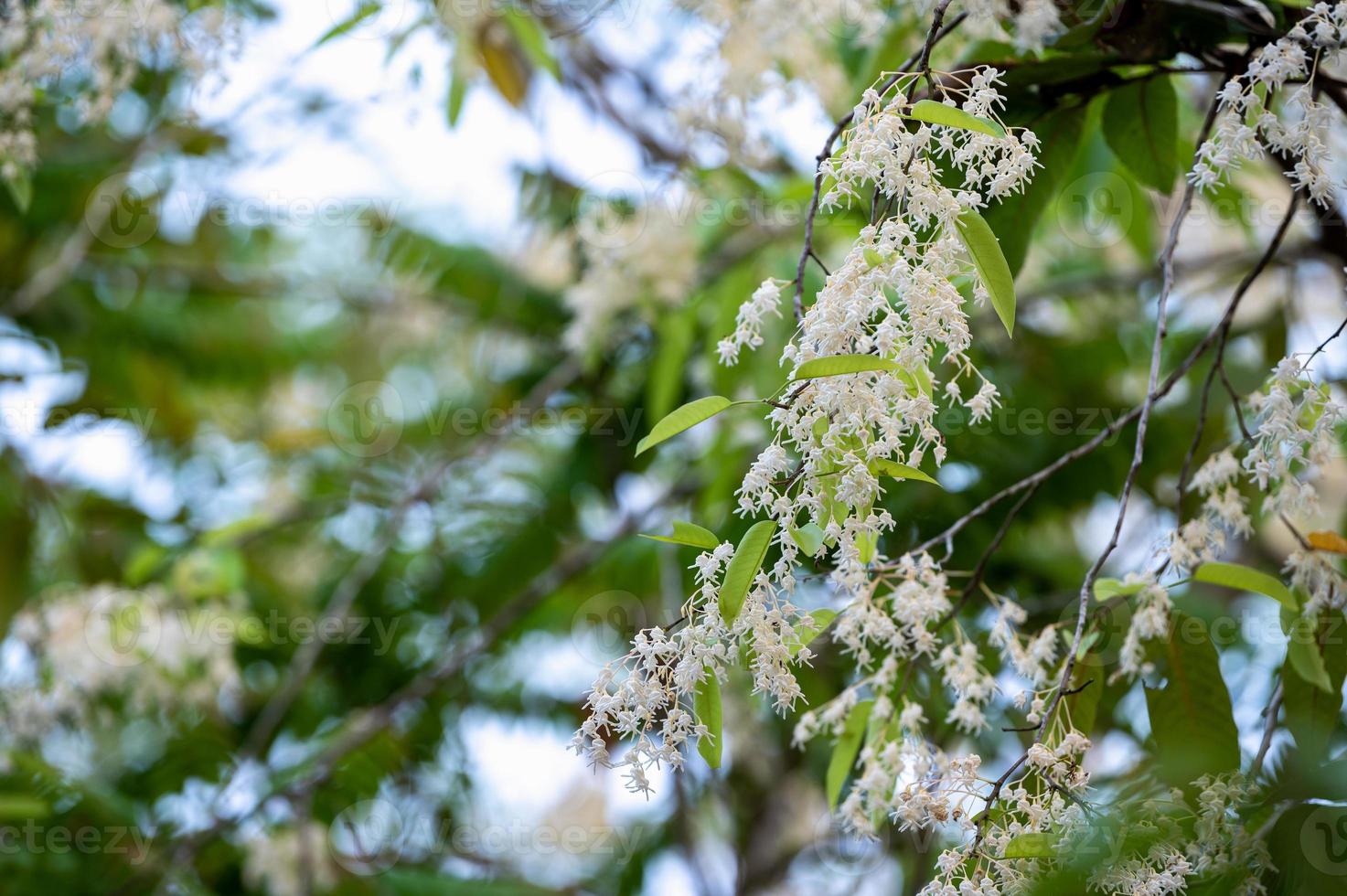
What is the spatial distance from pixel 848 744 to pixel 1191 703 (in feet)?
1.32

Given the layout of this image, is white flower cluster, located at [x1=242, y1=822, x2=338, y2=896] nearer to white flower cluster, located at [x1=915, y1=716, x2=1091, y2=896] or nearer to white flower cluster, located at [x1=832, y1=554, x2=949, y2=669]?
white flower cluster, located at [x1=832, y1=554, x2=949, y2=669]

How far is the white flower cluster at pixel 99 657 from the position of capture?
9.55 ft

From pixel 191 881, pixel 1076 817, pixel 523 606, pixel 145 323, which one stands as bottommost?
pixel 191 881

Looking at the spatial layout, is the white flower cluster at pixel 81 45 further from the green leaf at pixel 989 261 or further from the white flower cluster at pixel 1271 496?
the white flower cluster at pixel 1271 496

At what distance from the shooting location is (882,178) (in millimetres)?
1022

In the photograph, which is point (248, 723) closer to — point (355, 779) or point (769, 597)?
point (355, 779)

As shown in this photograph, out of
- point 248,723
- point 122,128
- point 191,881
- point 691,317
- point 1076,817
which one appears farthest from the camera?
point 122,128

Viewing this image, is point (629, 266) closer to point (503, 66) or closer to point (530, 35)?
point (530, 35)

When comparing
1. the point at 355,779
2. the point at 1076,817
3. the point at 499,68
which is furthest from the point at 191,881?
the point at 1076,817

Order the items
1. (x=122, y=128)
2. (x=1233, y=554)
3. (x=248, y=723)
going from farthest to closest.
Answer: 1. (x=122, y=128)
2. (x=248, y=723)
3. (x=1233, y=554)

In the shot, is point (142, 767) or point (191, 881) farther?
point (142, 767)

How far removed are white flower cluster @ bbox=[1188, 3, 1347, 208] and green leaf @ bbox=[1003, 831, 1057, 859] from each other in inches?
24.8

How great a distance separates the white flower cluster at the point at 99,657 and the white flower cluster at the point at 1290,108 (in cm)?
273

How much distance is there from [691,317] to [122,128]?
3.00 m
